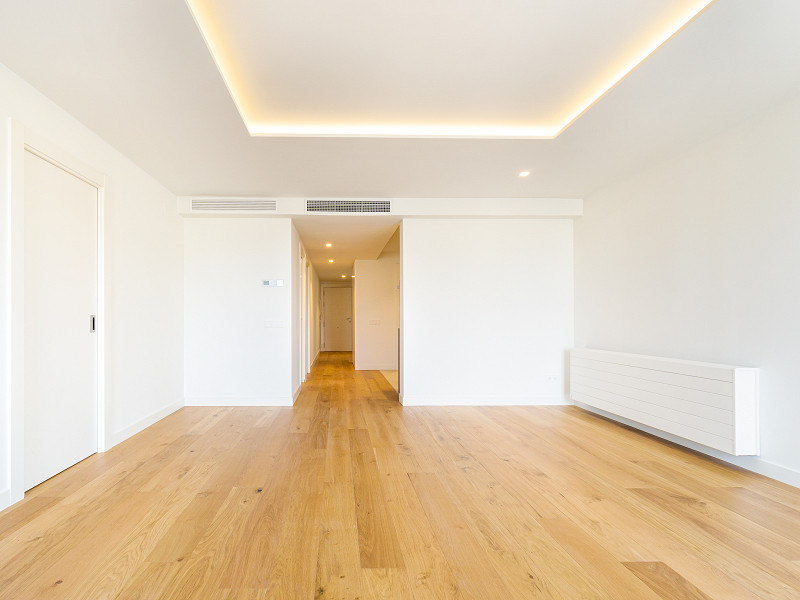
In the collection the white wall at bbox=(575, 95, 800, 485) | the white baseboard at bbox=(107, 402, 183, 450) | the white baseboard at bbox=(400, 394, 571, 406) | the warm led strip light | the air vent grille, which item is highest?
the warm led strip light

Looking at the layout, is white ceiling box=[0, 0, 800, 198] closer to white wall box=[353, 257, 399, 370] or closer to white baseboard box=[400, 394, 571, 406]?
white baseboard box=[400, 394, 571, 406]

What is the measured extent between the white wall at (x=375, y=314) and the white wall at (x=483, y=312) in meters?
4.01

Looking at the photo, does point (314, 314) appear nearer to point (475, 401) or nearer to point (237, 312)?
point (237, 312)

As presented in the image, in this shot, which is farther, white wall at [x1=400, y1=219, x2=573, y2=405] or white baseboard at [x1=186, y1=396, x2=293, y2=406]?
white wall at [x1=400, y1=219, x2=573, y2=405]

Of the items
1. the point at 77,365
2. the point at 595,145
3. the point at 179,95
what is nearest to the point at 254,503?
the point at 77,365

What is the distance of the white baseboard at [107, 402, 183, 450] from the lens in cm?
345

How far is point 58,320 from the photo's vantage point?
285 cm

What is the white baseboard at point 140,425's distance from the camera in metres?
3.45

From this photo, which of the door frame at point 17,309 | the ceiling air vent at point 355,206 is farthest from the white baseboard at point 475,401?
the door frame at point 17,309

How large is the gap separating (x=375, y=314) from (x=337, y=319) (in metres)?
4.71

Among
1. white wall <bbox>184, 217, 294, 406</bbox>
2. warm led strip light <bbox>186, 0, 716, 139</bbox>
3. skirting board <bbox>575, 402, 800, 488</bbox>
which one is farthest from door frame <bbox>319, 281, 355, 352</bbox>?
skirting board <bbox>575, 402, 800, 488</bbox>

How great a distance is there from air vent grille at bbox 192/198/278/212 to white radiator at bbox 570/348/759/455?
A: 13.6 ft

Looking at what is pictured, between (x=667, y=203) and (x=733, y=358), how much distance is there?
4.87 feet

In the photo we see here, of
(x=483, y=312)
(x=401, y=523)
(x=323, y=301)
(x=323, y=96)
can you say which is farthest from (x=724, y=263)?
(x=323, y=301)
